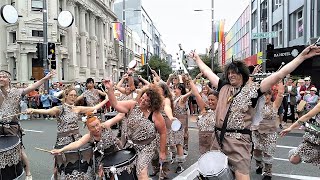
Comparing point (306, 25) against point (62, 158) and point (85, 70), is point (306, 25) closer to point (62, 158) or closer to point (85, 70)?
point (62, 158)

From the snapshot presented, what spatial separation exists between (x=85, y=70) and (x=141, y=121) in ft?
144

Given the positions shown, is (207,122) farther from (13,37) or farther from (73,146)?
(13,37)

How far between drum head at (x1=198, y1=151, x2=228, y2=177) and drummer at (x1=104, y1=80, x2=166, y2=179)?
837mm

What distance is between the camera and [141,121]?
463 centimetres

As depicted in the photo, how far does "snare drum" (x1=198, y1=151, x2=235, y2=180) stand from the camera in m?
3.71

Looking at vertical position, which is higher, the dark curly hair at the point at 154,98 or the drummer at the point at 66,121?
the dark curly hair at the point at 154,98

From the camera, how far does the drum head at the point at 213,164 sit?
3757 mm

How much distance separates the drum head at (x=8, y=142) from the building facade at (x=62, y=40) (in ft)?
73.7

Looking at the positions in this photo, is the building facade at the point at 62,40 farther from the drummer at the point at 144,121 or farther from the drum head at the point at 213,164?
the drum head at the point at 213,164

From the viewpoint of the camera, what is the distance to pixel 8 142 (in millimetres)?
5258

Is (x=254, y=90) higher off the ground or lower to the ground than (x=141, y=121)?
higher

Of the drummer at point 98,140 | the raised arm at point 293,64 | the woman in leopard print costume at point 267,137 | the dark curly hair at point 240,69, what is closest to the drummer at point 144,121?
the drummer at point 98,140

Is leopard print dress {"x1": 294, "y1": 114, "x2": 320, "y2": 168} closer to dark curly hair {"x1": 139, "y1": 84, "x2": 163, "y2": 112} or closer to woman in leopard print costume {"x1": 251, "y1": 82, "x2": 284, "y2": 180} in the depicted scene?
woman in leopard print costume {"x1": 251, "y1": 82, "x2": 284, "y2": 180}

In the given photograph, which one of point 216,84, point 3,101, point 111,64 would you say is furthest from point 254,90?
point 111,64
